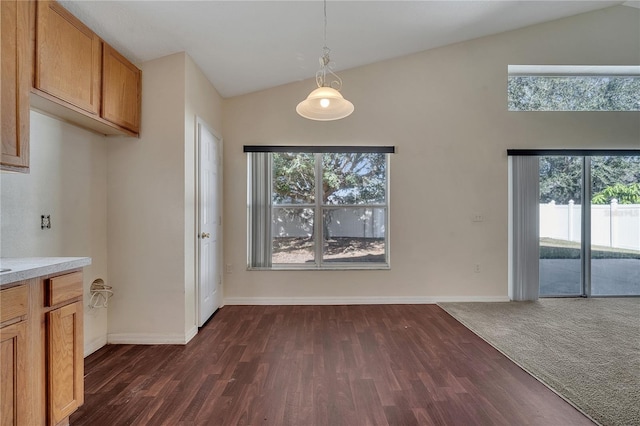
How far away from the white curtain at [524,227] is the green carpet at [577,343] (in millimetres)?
249

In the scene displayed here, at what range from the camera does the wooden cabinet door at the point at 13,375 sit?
1332 mm

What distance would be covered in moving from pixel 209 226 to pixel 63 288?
6.05 feet

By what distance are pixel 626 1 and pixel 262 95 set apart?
4.92 metres

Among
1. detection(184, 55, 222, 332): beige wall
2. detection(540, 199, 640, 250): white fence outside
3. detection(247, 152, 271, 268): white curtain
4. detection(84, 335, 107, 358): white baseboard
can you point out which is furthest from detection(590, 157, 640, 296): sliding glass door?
detection(84, 335, 107, 358): white baseboard

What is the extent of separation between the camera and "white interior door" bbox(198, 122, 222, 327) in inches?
126

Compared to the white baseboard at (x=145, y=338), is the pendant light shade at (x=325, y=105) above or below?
above

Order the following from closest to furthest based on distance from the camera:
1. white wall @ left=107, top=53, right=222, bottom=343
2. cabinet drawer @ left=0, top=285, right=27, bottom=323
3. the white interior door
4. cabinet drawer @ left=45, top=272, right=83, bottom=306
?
1. cabinet drawer @ left=0, top=285, right=27, bottom=323
2. cabinet drawer @ left=45, top=272, right=83, bottom=306
3. white wall @ left=107, top=53, right=222, bottom=343
4. the white interior door

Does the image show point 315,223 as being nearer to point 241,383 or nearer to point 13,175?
point 241,383

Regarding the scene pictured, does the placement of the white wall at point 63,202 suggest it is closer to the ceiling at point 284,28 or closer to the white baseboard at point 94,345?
the white baseboard at point 94,345

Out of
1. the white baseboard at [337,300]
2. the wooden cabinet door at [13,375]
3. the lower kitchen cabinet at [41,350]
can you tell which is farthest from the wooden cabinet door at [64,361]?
the white baseboard at [337,300]

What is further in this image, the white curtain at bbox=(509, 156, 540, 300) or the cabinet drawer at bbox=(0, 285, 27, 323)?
the white curtain at bbox=(509, 156, 540, 300)

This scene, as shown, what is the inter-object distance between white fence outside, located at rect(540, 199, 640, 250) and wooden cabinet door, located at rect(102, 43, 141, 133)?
5.09 meters

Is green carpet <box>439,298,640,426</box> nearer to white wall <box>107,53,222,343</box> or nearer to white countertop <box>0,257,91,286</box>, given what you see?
white wall <box>107,53,222,343</box>

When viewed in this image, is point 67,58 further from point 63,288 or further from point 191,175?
point 63,288
